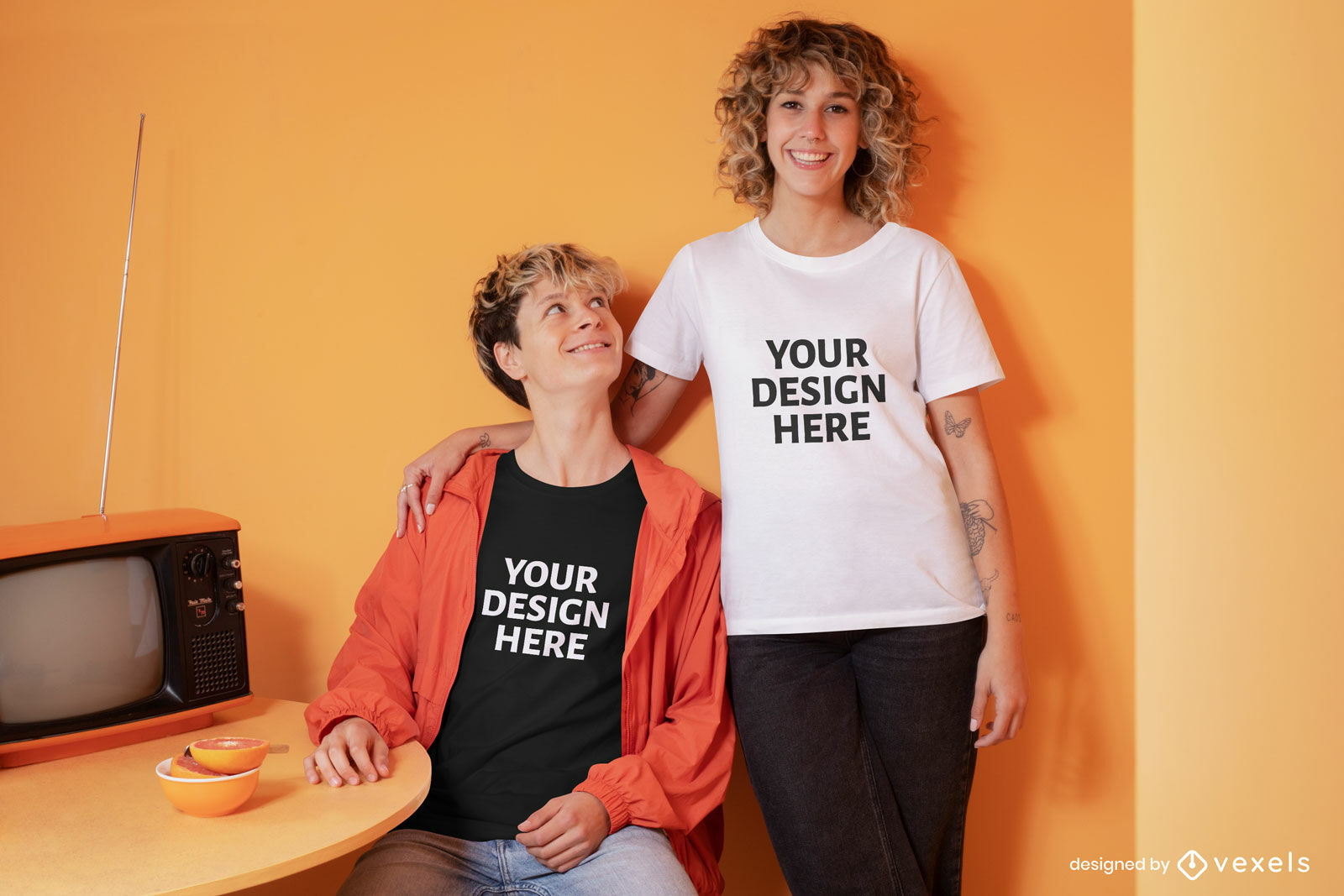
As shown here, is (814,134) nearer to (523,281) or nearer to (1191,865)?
(523,281)

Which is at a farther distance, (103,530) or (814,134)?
(814,134)

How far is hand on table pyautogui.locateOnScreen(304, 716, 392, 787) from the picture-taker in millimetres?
1346

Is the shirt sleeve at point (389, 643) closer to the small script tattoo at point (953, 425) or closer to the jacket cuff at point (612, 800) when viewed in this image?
the jacket cuff at point (612, 800)

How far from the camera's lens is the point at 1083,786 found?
1935 millimetres

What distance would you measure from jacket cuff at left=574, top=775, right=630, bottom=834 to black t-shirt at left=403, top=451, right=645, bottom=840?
0.07 meters

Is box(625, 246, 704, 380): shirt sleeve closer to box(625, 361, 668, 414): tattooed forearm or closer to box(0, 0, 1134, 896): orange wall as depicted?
box(625, 361, 668, 414): tattooed forearm

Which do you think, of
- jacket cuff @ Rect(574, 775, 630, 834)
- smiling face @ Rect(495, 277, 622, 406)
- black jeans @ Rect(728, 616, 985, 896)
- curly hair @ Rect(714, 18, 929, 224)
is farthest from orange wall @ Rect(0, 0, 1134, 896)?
jacket cuff @ Rect(574, 775, 630, 834)

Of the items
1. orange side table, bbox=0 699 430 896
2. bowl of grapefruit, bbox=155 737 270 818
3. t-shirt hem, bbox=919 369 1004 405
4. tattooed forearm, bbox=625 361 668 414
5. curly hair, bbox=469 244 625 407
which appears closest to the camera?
orange side table, bbox=0 699 430 896

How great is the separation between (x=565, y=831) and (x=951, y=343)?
3.20 feet

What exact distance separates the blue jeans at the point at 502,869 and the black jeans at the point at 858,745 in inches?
8.9

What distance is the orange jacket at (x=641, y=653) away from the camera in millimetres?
1530

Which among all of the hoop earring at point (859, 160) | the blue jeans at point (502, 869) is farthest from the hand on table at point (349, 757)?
the hoop earring at point (859, 160)

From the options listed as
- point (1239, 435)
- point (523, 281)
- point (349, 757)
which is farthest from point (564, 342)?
point (1239, 435)

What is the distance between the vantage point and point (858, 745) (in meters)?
1.59
